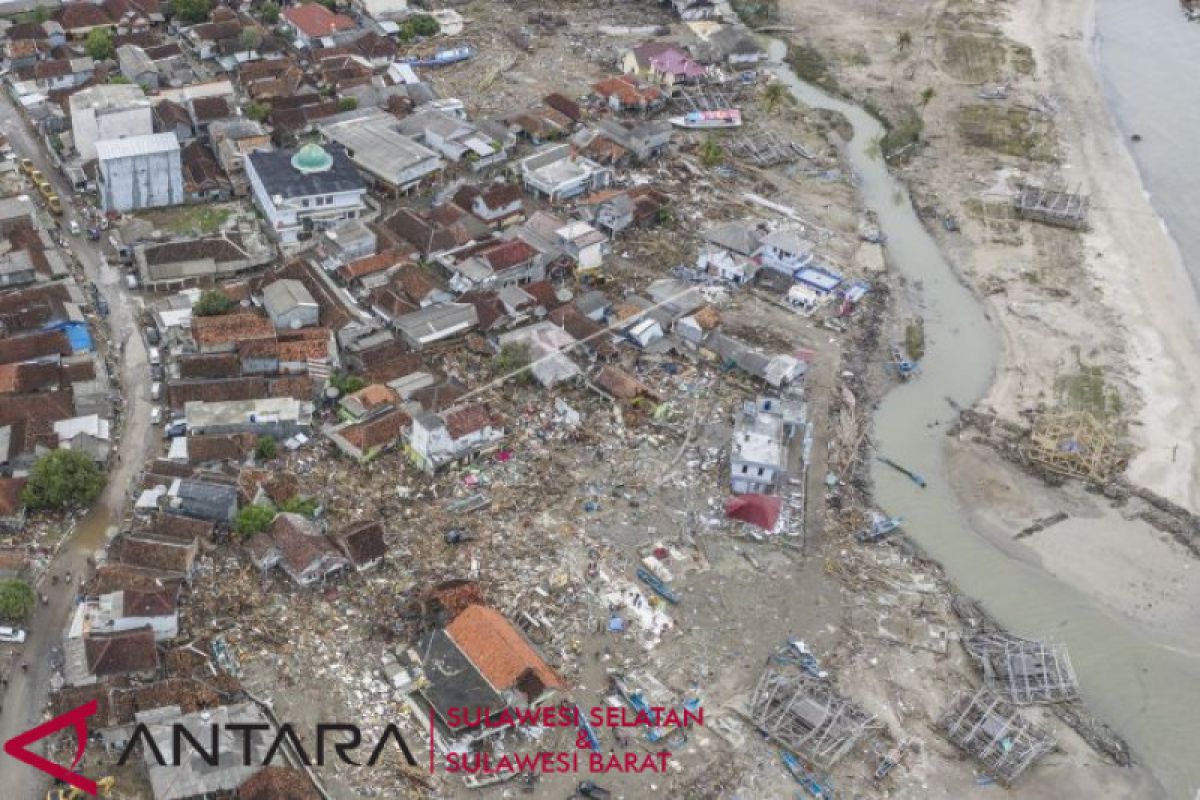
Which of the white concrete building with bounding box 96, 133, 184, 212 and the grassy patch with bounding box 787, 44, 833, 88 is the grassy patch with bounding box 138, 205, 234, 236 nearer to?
the white concrete building with bounding box 96, 133, 184, 212

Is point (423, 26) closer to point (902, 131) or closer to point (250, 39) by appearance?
point (250, 39)

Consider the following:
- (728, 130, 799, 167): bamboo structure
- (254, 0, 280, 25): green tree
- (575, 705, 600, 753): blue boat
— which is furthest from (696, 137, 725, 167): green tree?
(575, 705, 600, 753): blue boat

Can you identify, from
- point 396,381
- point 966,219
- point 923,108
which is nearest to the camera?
point 396,381

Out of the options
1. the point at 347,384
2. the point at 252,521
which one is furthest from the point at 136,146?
the point at 252,521

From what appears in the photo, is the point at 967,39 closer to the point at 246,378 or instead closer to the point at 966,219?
the point at 966,219

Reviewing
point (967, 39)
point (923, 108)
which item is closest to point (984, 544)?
point (923, 108)
